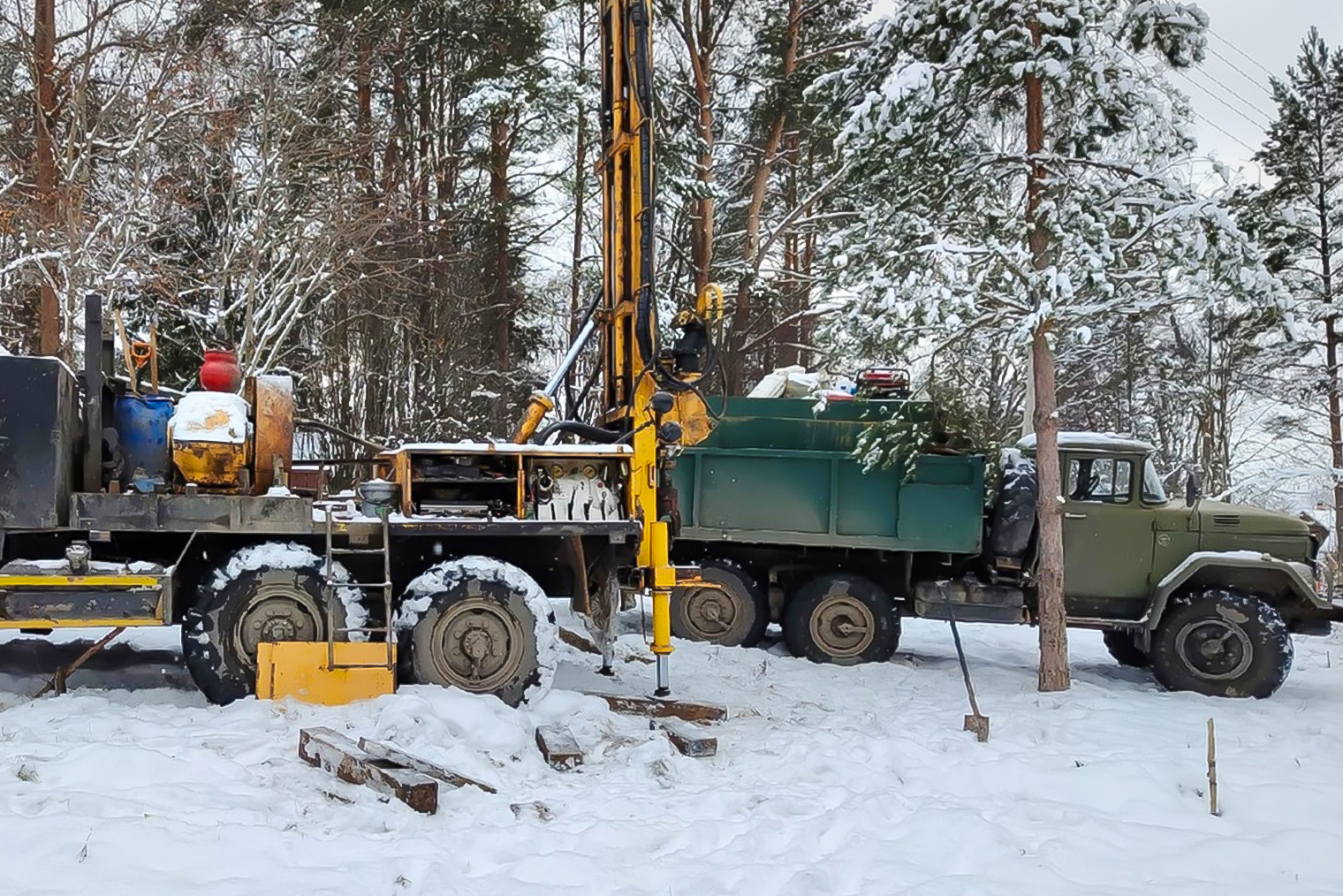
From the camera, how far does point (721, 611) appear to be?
35.1 ft

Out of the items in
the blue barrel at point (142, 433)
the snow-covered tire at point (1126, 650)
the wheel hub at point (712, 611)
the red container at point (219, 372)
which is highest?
the red container at point (219, 372)

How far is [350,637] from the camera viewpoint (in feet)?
23.9

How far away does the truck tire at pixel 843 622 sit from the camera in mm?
10422

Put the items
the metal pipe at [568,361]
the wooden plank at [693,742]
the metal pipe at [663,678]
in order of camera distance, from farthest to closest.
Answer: the metal pipe at [568,361], the metal pipe at [663,678], the wooden plank at [693,742]

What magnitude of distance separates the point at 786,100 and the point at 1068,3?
10.2 m

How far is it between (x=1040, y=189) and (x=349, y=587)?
21.0 feet

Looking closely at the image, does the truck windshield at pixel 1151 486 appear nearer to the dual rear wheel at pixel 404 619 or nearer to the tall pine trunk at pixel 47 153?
the dual rear wheel at pixel 404 619

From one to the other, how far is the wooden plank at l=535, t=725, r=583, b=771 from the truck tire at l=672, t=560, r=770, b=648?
160 inches

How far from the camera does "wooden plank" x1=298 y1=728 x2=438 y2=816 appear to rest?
17.1ft

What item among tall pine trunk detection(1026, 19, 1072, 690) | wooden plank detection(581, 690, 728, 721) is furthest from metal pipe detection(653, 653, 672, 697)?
tall pine trunk detection(1026, 19, 1072, 690)

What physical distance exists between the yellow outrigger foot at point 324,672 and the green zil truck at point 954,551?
4162 mm

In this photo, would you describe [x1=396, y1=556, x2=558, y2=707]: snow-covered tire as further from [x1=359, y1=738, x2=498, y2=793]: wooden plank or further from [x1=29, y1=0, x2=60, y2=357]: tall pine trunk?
[x1=29, y1=0, x2=60, y2=357]: tall pine trunk

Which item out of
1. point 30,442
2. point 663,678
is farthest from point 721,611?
point 30,442

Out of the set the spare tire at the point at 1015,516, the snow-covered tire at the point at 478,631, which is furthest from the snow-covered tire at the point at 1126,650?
the snow-covered tire at the point at 478,631
